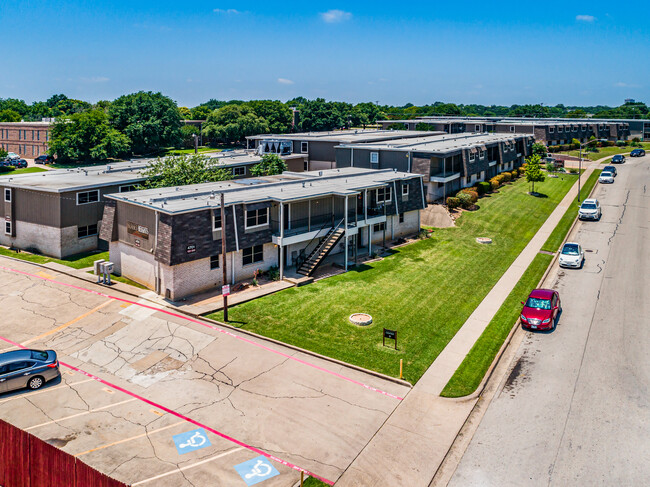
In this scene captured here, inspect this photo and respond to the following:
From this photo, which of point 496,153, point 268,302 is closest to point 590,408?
point 268,302

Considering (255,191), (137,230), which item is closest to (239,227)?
(255,191)

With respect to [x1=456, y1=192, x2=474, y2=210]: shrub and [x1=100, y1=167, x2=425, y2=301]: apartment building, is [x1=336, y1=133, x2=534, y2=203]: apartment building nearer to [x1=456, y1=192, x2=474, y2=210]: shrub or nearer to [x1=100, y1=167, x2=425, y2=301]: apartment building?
[x1=456, y1=192, x2=474, y2=210]: shrub

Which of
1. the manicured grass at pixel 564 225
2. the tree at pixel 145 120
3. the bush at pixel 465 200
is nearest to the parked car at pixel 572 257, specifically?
the manicured grass at pixel 564 225

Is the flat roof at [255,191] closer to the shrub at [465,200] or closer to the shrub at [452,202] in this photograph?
the shrub at [452,202]

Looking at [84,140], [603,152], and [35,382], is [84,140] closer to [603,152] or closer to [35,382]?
[35,382]

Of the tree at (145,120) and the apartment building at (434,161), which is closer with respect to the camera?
A: the apartment building at (434,161)

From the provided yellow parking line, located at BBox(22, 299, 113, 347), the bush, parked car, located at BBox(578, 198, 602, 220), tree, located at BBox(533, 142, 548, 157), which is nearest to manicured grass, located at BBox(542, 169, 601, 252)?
parked car, located at BBox(578, 198, 602, 220)
